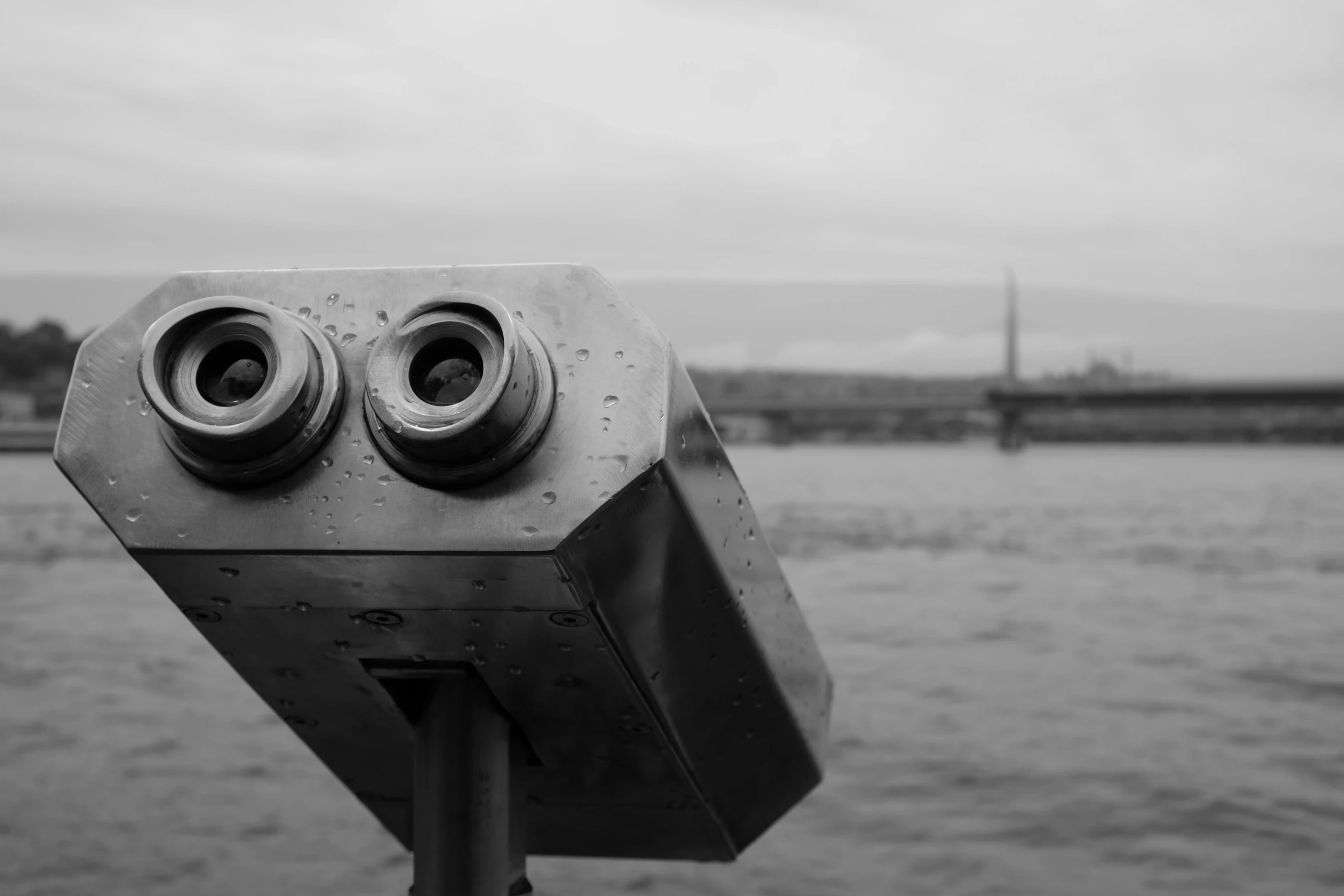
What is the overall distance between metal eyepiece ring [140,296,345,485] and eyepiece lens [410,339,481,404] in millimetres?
86

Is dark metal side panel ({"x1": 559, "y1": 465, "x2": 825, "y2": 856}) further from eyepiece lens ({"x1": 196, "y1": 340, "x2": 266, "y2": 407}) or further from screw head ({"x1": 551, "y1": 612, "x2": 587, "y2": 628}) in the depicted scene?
eyepiece lens ({"x1": 196, "y1": 340, "x2": 266, "y2": 407})

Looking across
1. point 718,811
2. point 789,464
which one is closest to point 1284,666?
point 718,811

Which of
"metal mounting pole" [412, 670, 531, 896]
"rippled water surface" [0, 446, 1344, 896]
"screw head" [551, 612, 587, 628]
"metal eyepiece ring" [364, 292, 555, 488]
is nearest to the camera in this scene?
"metal eyepiece ring" [364, 292, 555, 488]

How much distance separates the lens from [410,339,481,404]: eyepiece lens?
1459 millimetres

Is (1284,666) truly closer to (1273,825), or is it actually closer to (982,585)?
(1273,825)

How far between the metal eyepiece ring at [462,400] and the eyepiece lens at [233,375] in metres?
0.17

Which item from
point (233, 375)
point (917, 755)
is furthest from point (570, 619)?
point (917, 755)

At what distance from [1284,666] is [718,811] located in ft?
33.9

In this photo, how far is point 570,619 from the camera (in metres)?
1.47

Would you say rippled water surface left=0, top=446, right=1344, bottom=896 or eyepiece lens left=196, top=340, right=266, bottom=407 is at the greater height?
eyepiece lens left=196, top=340, right=266, bottom=407

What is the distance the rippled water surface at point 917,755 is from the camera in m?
5.22

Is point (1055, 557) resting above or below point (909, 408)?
above

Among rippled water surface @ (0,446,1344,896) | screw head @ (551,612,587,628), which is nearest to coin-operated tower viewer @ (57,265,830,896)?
screw head @ (551,612,587,628)

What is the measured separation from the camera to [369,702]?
1.83 m
